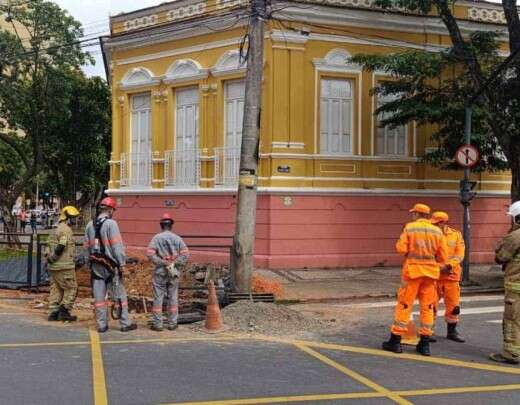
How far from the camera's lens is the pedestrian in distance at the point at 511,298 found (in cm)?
793

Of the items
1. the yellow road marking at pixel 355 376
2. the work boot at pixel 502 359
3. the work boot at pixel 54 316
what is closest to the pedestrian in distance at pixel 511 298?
the work boot at pixel 502 359

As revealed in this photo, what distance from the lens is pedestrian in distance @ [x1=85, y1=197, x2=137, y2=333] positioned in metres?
9.54

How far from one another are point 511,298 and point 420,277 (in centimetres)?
106

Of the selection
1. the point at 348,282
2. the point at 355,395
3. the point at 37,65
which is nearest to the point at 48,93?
the point at 37,65

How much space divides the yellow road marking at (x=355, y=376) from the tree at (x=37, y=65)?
725 inches

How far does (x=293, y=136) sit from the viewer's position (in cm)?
1817

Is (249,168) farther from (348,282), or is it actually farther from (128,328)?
(348,282)

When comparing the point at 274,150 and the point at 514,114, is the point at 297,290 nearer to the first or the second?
the point at 274,150

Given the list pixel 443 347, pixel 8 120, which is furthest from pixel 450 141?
pixel 8 120

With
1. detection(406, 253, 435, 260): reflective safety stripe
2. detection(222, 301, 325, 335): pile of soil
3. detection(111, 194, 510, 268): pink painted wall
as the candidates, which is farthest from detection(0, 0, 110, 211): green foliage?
detection(406, 253, 435, 260): reflective safety stripe

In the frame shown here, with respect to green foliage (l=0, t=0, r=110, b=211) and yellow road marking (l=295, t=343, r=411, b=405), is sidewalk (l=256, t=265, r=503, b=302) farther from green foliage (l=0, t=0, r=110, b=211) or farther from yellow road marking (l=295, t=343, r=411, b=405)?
green foliage (l=0, t=0, r=110, b=211)

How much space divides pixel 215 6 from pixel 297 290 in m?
8.95

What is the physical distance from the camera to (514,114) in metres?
15.5

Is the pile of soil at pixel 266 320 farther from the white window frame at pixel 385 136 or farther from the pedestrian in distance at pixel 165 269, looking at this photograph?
the white window frame at pixel 385 136
